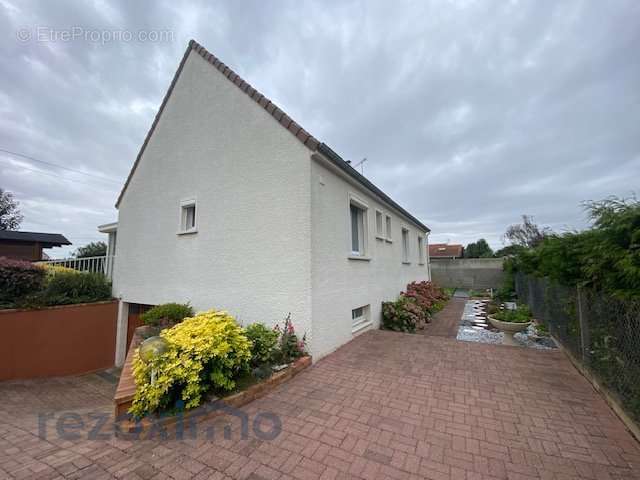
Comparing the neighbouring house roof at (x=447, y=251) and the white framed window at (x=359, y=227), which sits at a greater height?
the neighbouring house roof at (x=447, y=251)

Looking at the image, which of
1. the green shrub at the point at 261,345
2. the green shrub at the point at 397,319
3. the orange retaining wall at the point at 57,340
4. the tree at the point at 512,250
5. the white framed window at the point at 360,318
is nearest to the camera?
the green shrub at the point at 261,345

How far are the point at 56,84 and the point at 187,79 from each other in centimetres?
415

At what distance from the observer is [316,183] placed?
16.3ft

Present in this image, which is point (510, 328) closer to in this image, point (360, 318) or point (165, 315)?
point (360, 318)

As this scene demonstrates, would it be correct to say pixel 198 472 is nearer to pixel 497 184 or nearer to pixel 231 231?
pixel 231 231

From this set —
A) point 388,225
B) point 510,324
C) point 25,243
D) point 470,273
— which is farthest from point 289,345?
point 470,273

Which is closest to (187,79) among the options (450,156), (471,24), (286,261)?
(286,261)

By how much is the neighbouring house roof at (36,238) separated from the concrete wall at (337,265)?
18.0m

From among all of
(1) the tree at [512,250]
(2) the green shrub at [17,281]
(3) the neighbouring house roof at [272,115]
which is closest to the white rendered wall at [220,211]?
(3) the neighbouring house roof at [272,115]

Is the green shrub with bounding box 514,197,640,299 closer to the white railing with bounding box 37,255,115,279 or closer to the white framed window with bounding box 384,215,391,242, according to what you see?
the white framed window with bounding box 384,215,391,242

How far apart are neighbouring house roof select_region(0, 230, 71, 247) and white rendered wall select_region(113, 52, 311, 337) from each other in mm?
10592

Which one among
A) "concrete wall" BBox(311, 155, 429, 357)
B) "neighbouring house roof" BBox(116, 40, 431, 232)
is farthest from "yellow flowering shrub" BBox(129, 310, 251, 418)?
"neighbouring house roof" BBox(116, 40, 431, 232)

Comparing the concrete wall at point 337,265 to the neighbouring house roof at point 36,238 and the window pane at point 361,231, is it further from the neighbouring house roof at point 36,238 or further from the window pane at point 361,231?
the neighbouring house roof at point 36,238

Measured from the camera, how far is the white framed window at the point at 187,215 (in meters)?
6.66
